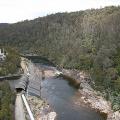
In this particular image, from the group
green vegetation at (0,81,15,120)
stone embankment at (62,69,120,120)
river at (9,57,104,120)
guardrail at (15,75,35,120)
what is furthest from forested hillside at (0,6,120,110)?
green vegetation at (0,81,15,120)

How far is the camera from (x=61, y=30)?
114750 mm

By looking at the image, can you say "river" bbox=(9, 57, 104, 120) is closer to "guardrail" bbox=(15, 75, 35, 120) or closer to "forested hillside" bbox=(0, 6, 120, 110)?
"guardrail" bbox=(15, 75, 35, 120)

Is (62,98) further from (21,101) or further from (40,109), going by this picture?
(21,101)

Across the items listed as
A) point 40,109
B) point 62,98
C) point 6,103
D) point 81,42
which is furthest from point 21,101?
point 81,42

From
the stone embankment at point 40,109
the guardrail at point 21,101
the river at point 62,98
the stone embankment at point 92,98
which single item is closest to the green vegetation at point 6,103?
the guardrail at point 21,101

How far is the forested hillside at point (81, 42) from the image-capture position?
188 ft

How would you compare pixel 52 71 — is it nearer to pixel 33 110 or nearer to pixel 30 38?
pixel 33 110

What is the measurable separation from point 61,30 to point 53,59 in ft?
76.7

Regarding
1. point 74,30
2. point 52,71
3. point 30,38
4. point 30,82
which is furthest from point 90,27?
point 30,38

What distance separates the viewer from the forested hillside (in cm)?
5734

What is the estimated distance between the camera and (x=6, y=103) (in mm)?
38844

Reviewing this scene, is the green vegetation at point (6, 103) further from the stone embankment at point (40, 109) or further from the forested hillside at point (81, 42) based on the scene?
the forested hillside at point (81, 42)

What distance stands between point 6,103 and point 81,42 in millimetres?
49617

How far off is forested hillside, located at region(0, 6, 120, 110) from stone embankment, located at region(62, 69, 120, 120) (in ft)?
4.51
